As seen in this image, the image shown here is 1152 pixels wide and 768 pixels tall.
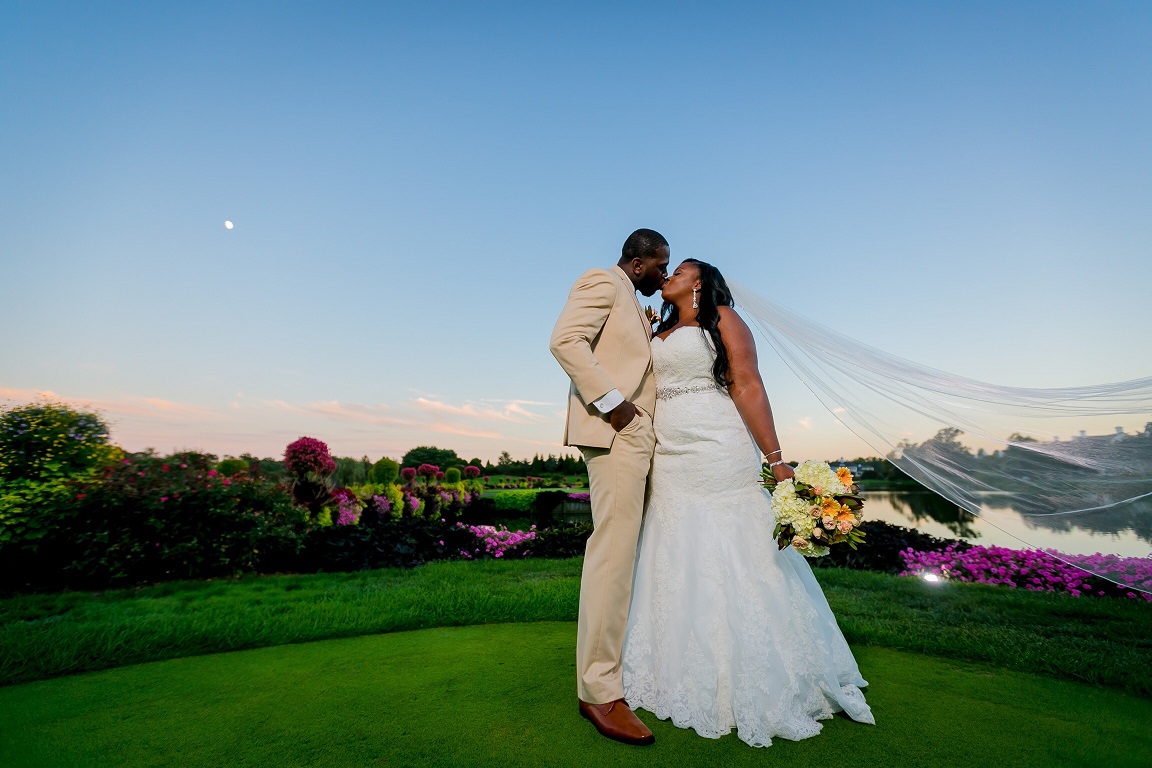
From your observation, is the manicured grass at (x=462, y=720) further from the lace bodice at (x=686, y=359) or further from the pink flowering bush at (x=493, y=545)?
the pink flowering bush at (x=493, y=545)

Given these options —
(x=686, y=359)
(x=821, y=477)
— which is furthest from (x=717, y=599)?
(x=686, y=359)

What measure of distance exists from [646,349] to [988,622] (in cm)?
441

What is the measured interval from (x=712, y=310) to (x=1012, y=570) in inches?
273

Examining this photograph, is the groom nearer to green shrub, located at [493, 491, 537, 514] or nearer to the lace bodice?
the lace bodice

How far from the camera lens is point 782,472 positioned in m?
3.57

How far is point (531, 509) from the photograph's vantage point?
21484 mm

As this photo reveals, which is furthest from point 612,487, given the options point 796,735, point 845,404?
point 845,404

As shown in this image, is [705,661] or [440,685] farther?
[440,685]

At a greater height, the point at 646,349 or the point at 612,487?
the point at 646,349

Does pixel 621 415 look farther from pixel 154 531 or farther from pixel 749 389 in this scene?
pixel 154 531

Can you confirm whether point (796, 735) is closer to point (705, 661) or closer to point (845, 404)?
point (705, 661)

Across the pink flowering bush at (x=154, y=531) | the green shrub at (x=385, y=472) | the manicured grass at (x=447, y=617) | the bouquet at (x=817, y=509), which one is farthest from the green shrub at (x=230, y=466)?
the bouquet at (x=817, y=509)

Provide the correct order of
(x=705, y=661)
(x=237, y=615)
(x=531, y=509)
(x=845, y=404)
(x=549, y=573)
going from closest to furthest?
(x=705, y=661) → (x=845, y=404) → (x=237, y=615) → (x=549, y=573) → (x=531, y=509)

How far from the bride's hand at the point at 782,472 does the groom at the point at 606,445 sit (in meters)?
0.76
